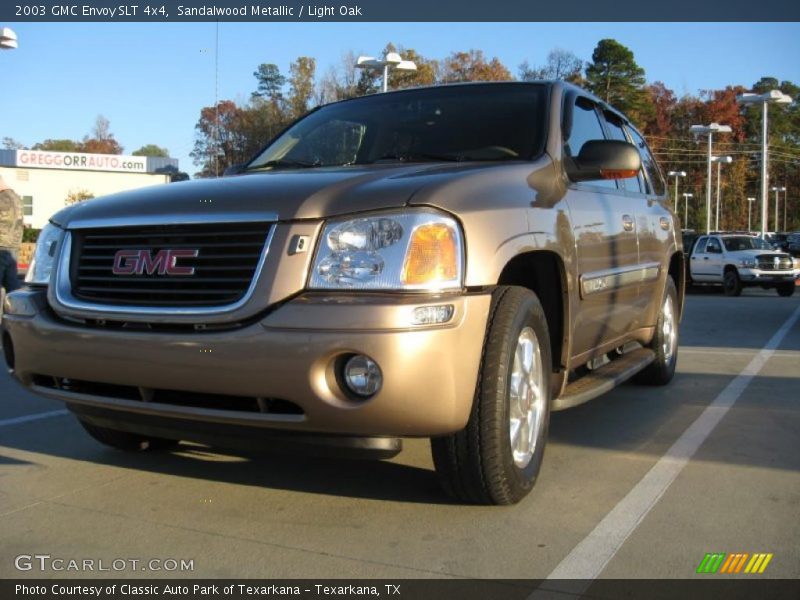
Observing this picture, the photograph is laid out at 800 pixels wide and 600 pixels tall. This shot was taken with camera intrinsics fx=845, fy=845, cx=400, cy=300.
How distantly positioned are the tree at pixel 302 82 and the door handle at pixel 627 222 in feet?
118

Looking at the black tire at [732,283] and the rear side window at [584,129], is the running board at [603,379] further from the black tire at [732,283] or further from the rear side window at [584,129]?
the black tire at [732,283]

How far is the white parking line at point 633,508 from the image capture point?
287 centimetres

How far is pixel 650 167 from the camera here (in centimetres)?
625

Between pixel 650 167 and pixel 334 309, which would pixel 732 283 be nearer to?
pixel 650 167

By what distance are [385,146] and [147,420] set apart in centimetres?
191

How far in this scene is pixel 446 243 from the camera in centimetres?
304

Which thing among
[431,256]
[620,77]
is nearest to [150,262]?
[431,256]

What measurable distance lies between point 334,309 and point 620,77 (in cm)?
6650

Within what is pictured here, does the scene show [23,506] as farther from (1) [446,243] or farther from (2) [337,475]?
(1) [446,243]

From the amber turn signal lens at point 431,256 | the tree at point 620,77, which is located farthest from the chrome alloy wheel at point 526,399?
the tree at point 620,77

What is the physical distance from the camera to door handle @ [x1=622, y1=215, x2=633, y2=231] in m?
4.90

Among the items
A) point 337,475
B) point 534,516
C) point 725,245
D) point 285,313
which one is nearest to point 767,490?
point 534,516
